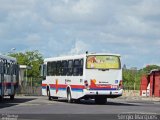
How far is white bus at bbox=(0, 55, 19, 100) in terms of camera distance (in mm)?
34078

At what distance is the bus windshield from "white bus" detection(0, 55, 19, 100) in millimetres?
5553

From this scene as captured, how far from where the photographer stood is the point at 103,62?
33.5m

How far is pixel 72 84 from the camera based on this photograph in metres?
35.2

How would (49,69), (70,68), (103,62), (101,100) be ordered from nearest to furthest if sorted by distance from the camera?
(103,62) → (101,100) → (70,68) → (49,69)

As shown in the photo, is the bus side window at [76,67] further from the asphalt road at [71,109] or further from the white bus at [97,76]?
the asphalt road at [71,109]


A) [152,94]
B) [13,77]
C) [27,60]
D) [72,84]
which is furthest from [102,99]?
[27,60]

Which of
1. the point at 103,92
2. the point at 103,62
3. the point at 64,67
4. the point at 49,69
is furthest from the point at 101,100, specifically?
the point at 49,69

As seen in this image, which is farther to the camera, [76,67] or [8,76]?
[8,76]

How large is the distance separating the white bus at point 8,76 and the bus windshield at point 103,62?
5.55 metres

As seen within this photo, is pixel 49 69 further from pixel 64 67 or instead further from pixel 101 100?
A: pixel 101 100

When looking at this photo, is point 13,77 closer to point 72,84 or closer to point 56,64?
point 56,64

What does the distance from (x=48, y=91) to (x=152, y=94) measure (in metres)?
25.7

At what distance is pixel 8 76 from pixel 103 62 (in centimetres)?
715

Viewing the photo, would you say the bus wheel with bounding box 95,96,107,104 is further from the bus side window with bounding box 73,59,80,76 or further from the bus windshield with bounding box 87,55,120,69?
the bus windshield with bounding box 87,55,120,69
